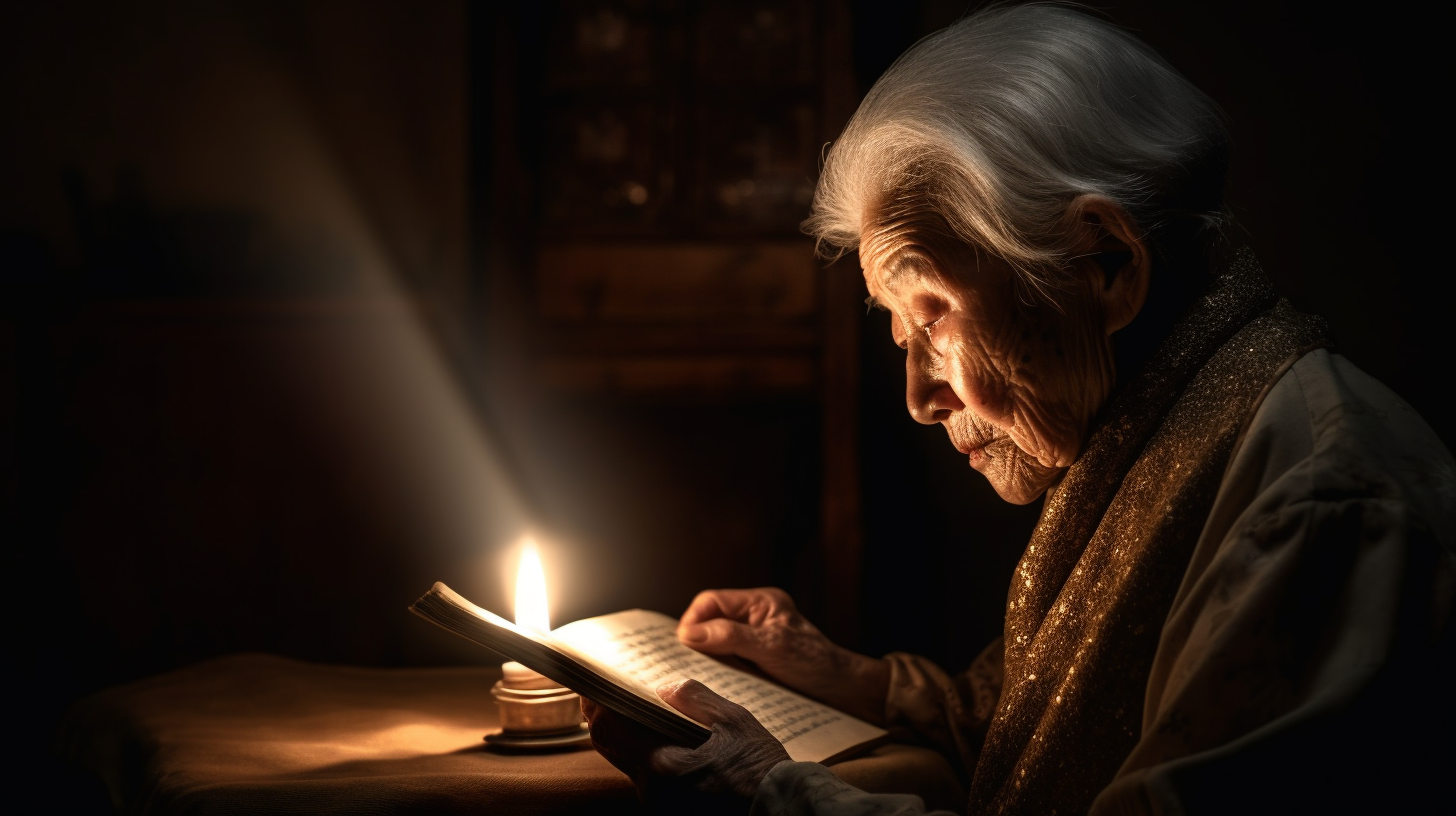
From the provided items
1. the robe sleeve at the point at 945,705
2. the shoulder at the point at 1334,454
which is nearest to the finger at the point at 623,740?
the robe sleeve at the point at 945,705

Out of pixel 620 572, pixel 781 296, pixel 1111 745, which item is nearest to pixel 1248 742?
pixel 1111 745

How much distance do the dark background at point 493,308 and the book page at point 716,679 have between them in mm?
1239

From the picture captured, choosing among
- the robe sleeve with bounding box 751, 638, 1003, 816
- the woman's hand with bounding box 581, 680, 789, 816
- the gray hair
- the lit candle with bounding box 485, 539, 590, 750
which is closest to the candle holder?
the lit candle with bounding box 485, 539, 590, 750

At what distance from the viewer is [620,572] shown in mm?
2771

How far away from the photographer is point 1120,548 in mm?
1101

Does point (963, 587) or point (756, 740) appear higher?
point (756, 740)

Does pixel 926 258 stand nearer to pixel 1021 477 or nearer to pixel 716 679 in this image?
pixel 1021 477

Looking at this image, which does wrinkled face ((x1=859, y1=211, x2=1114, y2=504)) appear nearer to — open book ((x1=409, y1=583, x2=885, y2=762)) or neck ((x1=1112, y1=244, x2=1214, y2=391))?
neck ((x1=1112, y1=244, x2=1214, y2=391))

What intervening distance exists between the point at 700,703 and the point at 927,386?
0.48 m

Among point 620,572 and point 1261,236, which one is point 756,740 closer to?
point 620,572

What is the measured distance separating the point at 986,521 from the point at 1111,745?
181 centimetres

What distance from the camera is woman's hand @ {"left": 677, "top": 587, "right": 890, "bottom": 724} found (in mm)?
1448

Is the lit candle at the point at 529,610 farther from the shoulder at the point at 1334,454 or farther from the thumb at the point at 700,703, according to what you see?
the shoulder at the point at 1334,454

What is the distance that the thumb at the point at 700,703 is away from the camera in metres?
1.11
